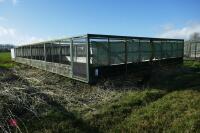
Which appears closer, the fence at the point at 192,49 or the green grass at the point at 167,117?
the green grass at the point at 167,117

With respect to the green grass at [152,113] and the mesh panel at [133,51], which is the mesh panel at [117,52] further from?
the green grass at [152,113]

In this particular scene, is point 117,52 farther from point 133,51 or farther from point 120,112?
point 120,112

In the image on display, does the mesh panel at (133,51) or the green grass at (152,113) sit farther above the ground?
the mesh panel at (133,51)

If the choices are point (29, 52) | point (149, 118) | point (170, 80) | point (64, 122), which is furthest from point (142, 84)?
point (29, 52)

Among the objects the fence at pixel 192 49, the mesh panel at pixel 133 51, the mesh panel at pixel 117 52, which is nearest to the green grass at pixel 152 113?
the mesh panel at pixel 117 52

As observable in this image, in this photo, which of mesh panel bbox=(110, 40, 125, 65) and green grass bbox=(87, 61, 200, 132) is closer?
green grass bbox=(87, 61, 200, 132)

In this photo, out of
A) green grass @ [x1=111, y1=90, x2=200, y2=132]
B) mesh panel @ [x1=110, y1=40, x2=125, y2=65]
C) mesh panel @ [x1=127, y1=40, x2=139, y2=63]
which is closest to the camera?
green grass @ [x1=111, y1=90, x2=200, y2=132]

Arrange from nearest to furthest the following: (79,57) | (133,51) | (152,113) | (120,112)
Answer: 1. (152,113)
2. (120,112)
3. (79,57)
4. (133,51)

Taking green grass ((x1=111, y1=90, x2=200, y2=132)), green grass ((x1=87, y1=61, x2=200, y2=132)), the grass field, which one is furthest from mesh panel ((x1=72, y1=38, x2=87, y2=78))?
green grass ((x1=111, y1=90, x2=200, y2=132))

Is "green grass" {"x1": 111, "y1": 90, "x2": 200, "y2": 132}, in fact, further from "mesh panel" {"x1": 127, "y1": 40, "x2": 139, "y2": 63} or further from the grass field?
"mesh panel" {"x1": 127, "y1": 40, "x2": 139, "y2": 63}

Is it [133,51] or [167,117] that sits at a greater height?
[133,51]

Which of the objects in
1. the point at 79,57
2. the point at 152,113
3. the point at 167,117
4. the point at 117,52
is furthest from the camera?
the point at 117,52

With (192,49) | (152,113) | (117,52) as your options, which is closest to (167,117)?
(152,113)

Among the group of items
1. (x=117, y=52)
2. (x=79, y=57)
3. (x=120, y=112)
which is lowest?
(x=120, y=112)
